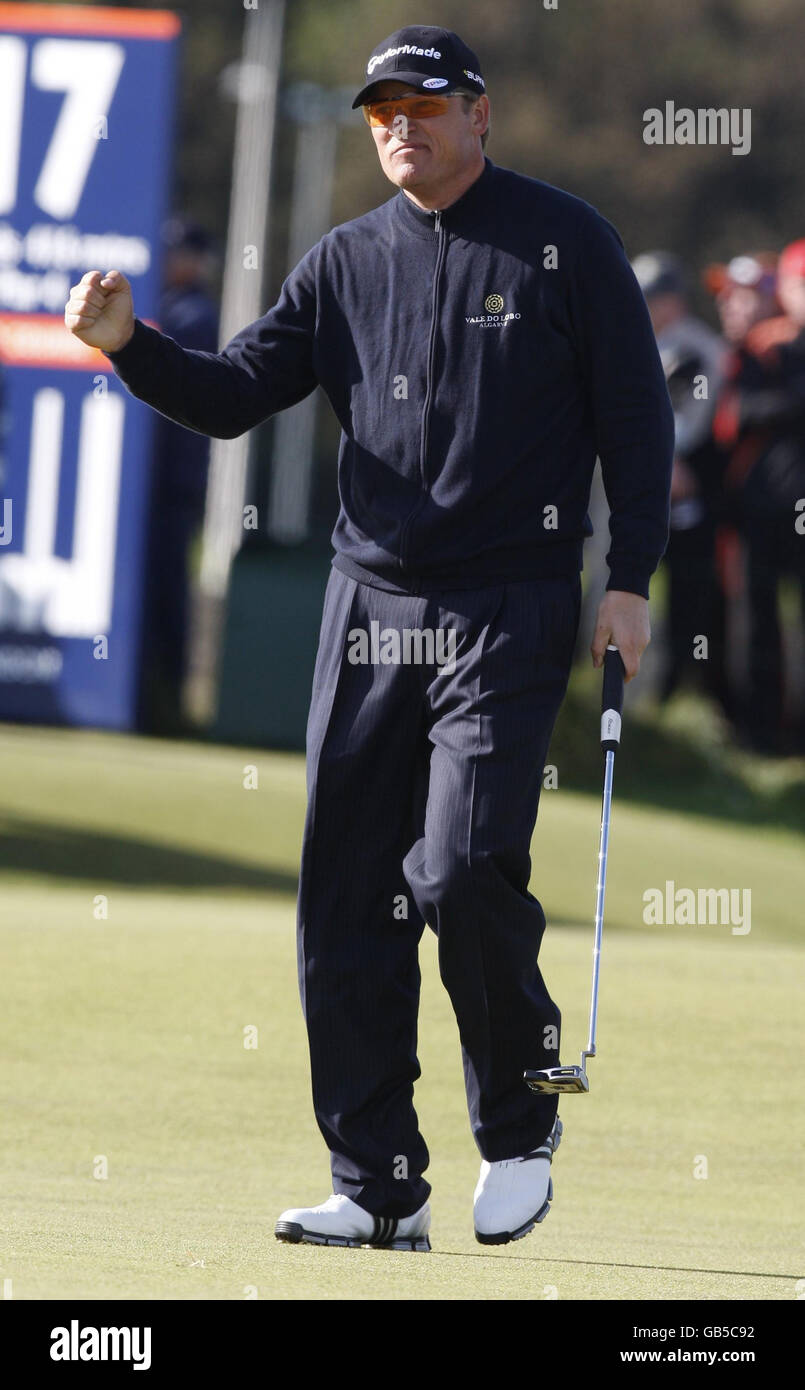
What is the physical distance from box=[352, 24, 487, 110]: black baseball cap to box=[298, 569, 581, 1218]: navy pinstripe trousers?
37.5 inches

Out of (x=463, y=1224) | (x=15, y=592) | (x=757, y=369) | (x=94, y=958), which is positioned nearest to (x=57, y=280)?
(x=15, y=592)

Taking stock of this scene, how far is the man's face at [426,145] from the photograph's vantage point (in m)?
4.85

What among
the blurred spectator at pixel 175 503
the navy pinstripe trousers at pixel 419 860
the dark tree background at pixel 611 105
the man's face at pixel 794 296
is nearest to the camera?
the navy pinstripe trousers at pixel 419 860

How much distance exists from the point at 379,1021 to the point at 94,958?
3.04 m

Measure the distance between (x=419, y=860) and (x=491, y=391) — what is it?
89 centimetres

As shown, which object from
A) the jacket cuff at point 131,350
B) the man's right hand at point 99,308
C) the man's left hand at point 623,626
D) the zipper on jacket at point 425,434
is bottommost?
the man's left hand at point 623,626

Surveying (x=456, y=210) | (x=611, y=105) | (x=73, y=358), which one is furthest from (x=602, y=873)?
(x=611, y=105)

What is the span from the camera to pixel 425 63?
484cm

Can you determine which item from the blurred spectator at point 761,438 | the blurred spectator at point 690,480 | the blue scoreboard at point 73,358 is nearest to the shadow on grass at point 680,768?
the blurred spectator at point 690,480

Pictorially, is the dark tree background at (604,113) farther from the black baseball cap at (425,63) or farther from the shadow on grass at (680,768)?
the black baseball cap at (425,63)

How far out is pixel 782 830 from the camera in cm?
1376

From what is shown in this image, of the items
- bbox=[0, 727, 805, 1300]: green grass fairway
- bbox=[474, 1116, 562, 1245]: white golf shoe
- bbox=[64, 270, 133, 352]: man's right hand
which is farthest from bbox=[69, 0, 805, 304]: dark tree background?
bbox=[474, 1116, 562, 1245]: white golf shoe

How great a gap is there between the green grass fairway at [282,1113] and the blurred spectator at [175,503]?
12.9ft

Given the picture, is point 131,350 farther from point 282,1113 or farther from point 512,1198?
point 282,1113
